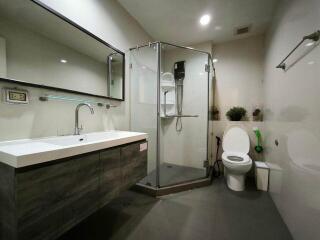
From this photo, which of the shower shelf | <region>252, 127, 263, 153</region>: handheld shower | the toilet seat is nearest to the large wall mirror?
the shower shelf

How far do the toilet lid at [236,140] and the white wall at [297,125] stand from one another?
561mm

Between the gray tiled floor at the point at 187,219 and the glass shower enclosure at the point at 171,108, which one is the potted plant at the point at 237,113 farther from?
the gray tiled floor at the point at 187,219

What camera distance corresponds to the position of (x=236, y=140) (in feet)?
8.04

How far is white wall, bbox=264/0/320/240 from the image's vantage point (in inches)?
39.8

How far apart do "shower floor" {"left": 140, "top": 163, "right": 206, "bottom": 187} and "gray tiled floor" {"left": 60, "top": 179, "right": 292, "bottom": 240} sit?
219 millimetres

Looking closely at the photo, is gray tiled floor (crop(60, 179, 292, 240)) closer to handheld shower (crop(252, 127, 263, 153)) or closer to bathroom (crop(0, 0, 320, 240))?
bathroom (crop(0, 0, 320, 240))

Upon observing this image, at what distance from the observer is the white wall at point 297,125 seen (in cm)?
101

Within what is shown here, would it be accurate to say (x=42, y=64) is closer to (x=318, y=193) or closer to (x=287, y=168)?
(x=318, y=193)

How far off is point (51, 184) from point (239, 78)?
2986 millimetres

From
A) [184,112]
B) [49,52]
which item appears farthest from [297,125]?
[49,52]

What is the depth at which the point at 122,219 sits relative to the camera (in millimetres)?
1475

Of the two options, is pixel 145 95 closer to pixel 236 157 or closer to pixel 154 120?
pixel 154 120

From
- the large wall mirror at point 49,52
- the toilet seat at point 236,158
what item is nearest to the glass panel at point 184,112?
the toilet seat at point 236,158

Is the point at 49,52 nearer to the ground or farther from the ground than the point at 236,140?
farther from the ground
